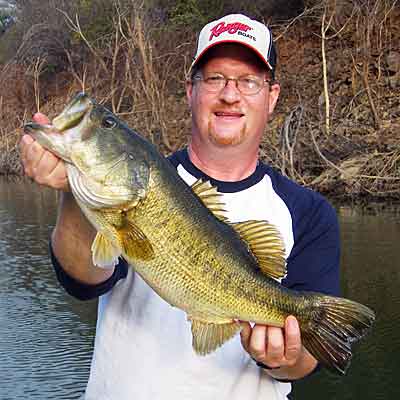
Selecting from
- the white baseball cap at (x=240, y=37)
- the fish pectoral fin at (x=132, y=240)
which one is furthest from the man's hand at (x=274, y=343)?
the white baseball cap at (x=240, y=37)

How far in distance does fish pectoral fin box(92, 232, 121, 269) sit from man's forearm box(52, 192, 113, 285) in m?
0.16

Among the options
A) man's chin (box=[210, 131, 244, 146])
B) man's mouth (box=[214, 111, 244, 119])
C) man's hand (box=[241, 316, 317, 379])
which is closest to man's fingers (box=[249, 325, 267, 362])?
man's hand (box=[241, 316, 317, 379])

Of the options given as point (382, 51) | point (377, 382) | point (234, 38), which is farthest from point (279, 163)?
point (234, 38)

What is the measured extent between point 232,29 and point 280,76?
938 inches

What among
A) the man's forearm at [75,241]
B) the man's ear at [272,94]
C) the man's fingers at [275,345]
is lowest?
the man's fingers at [275,345]

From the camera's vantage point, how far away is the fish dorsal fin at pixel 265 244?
2.43m

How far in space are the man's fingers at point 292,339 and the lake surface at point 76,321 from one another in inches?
234

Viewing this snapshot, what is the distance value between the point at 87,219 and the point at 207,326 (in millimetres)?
570

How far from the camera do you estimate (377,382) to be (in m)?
8.16

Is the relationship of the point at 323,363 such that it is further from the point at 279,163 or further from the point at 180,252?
the point at 279,163

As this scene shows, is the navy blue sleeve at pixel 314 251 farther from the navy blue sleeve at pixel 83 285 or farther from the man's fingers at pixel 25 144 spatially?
the man's fingers at pixel 25 144

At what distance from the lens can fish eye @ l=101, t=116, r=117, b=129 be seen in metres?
2.20

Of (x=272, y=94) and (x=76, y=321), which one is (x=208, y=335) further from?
(x=76, y=321)

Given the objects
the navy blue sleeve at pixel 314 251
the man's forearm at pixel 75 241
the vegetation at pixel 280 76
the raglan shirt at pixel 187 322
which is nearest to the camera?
the man's forearm at pixel 75 241
